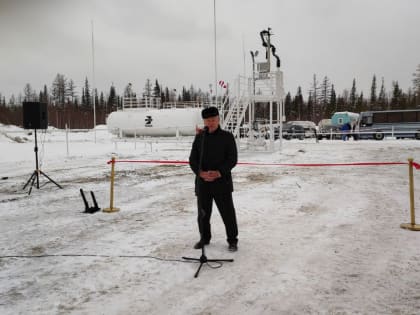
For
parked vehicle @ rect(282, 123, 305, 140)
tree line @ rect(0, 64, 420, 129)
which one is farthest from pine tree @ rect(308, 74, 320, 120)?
parked vehicle @ rect(282, 123, 305, 140)

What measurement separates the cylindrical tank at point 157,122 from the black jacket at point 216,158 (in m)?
24.0

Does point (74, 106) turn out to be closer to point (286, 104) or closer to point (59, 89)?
point (59, 89)

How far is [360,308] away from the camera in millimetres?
3262

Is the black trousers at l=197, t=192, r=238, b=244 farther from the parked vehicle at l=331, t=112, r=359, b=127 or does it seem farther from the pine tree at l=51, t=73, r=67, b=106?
the pine tree at l=51, t=73, r=67, b=106

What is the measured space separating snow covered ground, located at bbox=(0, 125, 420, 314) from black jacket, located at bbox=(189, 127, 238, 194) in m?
0.93

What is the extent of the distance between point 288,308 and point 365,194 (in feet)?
20.4

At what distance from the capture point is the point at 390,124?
3023cm

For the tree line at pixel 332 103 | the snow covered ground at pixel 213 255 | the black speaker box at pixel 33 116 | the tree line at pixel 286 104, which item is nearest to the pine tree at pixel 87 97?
the tree line at pixel 286 104

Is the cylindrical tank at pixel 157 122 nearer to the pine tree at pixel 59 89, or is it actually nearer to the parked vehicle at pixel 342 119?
the parked vehicle at pixel 342 119

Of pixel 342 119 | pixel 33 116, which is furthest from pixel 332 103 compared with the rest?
pixel 33 116

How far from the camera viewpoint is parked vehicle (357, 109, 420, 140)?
29.2 meters

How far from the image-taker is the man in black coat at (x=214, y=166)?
456 centimetres

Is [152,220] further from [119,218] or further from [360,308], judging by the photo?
[360,308]

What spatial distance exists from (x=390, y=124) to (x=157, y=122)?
20.6m
